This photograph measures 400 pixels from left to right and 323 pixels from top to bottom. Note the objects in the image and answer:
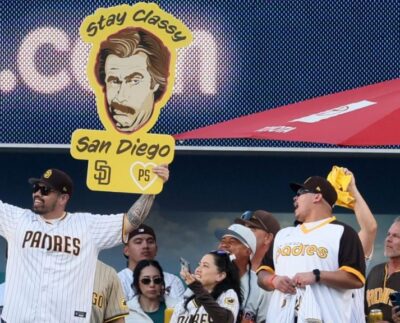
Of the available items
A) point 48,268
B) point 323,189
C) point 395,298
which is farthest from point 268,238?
point 48,268

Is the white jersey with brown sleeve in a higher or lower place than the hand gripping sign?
lower

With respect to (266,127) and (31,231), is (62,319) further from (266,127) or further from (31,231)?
(266,127)

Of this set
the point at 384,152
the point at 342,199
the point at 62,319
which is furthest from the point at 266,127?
the point at 384,152

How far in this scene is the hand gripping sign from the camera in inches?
319

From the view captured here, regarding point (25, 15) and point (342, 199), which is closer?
point (342, 199)

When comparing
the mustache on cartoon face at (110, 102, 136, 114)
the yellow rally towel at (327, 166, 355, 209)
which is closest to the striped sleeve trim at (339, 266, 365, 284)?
the yellow rally towel at (327, 166, 355, 209)

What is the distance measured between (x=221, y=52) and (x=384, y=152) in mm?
1294

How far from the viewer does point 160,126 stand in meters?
10.6

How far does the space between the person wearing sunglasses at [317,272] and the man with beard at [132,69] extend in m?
1.28

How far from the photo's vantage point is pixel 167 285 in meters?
9.59

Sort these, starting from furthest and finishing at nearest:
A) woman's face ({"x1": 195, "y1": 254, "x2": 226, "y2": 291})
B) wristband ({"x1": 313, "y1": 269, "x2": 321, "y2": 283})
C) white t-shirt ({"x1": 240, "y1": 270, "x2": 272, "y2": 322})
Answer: white t-shirt ({"x1": 240, "y1": 270, "x2": 272, "y2": 322}), woman's face ({"x1": 195, "y1": 254, "x2": 226, "y2": 291}), wristband ({"x1": 313, "y1": 269, "x2": 321, "y2": 283})

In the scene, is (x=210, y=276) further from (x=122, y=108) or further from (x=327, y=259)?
(x=122, y=108)

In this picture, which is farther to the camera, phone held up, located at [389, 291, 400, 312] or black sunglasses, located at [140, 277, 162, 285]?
black sunglasses, located at [140, 277, 162, 285]

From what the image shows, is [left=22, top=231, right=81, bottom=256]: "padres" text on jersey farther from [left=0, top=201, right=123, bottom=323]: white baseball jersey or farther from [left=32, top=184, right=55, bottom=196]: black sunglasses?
[left=32, top=184, right=55, bottom=196]: black sunglasses
